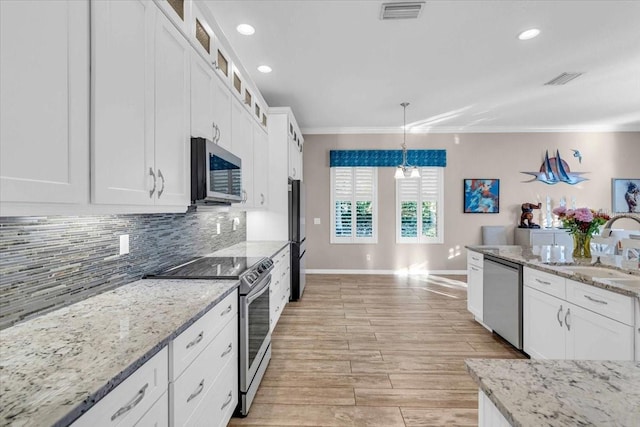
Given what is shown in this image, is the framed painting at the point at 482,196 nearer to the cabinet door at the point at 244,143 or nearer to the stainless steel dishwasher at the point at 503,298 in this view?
the stainless steel dishwasher at the point at 503,298

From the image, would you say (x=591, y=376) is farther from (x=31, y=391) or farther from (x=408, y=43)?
(x=408, y=43)

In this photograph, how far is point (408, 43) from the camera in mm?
3123

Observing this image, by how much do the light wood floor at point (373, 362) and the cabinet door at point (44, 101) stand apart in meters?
1.78

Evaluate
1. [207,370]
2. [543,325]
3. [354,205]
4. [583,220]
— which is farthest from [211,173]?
[354,205]

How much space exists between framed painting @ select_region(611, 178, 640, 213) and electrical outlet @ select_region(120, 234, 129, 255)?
8156 mm

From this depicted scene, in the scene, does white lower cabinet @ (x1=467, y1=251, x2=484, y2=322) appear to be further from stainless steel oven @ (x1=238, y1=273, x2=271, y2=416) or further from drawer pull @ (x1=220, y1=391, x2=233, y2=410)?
drawer pull @ (x1=220, y1=391, x2=233, y2=410)

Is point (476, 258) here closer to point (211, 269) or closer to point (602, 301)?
point (602, 301)

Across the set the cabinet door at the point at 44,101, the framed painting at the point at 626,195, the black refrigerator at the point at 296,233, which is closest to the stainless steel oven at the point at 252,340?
the cabinet door at the point at 44,101

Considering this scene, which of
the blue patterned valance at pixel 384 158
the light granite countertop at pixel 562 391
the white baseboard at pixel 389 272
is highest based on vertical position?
the blue patterned valance at pixel 384 158

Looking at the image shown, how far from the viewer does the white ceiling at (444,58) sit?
104 inches

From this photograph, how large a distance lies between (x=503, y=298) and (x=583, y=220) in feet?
3.16

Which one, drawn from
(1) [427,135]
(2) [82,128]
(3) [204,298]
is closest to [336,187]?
(1) [427,135]

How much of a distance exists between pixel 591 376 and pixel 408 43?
10.3 feet

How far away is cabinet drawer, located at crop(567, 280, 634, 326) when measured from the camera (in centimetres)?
178
